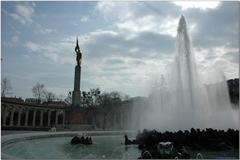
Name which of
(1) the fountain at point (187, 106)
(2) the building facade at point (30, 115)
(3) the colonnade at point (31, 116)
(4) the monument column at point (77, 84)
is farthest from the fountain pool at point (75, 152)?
(3) the colonnade at point (31, 116)

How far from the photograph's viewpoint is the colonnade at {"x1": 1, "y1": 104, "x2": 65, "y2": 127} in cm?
6206

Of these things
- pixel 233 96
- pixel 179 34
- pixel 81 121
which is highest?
pixel 179 34

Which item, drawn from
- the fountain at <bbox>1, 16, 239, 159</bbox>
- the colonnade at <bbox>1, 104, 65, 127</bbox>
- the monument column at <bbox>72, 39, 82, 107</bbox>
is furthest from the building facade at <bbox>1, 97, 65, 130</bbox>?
the fountain at <bbox>1, 16, 239, 159</bbox>

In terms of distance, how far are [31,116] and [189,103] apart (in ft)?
182

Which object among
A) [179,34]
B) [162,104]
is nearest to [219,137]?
[162,104]

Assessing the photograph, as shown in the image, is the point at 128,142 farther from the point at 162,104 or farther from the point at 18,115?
the point at 18,115

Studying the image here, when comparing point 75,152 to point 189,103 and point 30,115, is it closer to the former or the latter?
point 189,103

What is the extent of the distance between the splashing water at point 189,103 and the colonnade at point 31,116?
136 feet

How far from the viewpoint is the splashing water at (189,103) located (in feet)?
82.5

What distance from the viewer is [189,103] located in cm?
2591

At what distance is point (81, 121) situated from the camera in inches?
2323

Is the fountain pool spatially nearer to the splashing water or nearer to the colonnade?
the splashing water

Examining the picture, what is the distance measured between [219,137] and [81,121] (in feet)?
141

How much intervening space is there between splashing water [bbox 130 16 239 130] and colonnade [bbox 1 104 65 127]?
4135 centimetres
